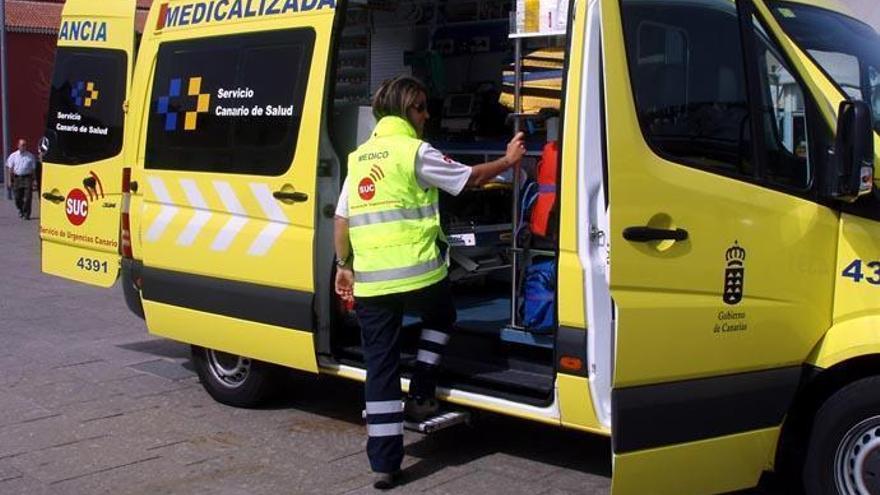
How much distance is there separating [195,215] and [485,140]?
2.14 metres

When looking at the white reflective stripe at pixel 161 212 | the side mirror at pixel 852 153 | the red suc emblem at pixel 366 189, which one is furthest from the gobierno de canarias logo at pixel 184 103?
the side mirror at pixel 852 153

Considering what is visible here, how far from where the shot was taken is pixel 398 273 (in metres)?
4.60

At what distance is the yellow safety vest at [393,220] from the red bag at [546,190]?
0.49 meters

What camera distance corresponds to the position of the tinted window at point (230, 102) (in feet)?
17.2

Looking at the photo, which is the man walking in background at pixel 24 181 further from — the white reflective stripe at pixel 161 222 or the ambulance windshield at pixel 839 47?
the ambulance windshield at pixel 839 47

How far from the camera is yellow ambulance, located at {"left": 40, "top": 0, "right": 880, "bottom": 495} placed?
375 cm

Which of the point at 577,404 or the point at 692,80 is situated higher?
the point at 692,80

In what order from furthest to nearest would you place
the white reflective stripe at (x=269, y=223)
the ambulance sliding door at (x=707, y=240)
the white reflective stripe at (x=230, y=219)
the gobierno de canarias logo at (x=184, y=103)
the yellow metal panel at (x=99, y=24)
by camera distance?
1. the yellow metal panel at (x=99, y=24)
2. the gobierno de canarias logo at (x=184, y=103)
3. the white reflective stripe at (x=230, y=219)
4. the white reflective stripe at (x=269, y=223)
5. the ambulance sliding door at (x=707, y=240)

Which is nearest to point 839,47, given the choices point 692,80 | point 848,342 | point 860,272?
point 692,80

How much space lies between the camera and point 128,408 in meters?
6.04

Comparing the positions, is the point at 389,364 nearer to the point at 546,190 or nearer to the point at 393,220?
the point at 393,220

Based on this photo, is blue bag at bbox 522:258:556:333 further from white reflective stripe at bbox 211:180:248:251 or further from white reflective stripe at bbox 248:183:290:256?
white reflective stripe at bbox 211:180:248:251

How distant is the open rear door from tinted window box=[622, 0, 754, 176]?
3.85m

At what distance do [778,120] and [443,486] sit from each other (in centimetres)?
223
